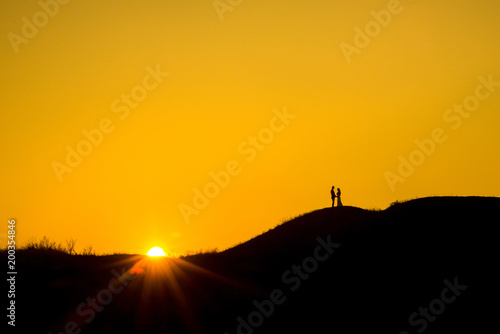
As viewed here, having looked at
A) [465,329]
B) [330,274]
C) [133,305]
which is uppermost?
[133,305]

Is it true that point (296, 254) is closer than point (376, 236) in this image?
No

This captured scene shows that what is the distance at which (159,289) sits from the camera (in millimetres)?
31109

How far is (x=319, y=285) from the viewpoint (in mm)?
30734

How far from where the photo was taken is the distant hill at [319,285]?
87.2 feet

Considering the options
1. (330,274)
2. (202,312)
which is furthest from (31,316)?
(330,274)

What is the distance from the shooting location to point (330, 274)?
3162cm

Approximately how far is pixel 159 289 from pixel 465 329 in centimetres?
1475

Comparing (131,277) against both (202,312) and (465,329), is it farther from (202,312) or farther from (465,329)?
(465,329)

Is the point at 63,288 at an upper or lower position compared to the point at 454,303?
upper

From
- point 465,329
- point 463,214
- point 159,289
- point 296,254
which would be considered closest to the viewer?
point 465,329

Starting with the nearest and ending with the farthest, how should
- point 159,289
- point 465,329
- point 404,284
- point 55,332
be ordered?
point 465,329
point 55,332
point 404,284
point 159,289

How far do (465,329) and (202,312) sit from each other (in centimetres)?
1169

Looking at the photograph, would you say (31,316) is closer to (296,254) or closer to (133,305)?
(133,305)

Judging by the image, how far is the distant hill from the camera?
26.6 meters
